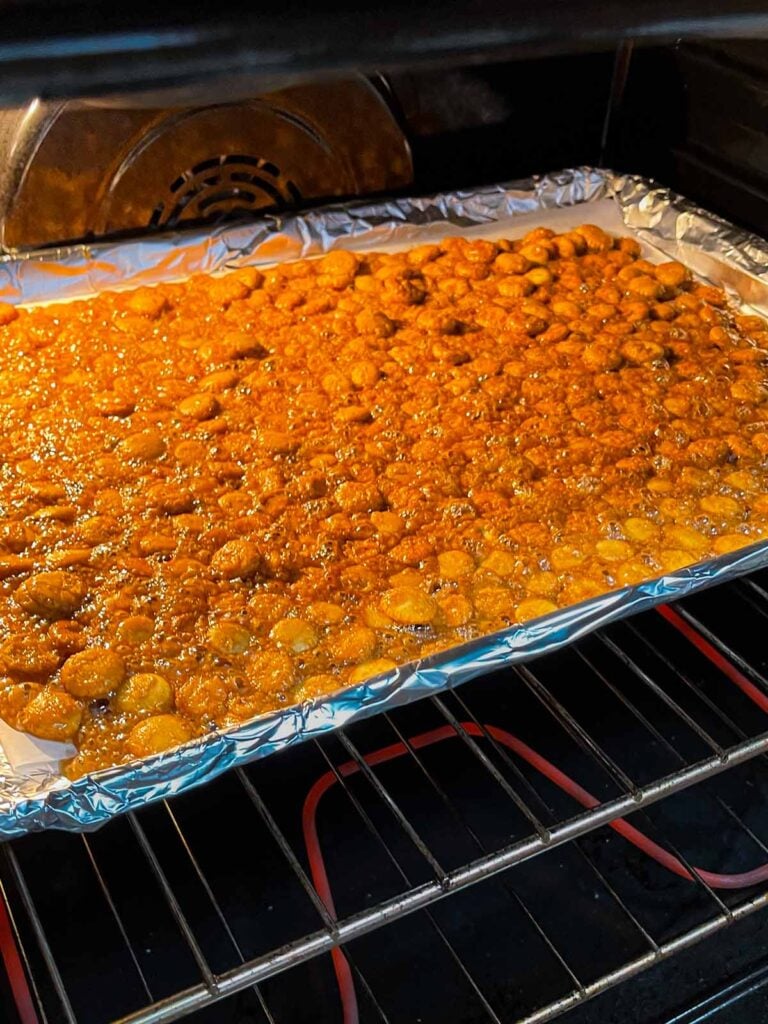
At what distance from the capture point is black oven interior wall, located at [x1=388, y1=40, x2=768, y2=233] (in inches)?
80.2

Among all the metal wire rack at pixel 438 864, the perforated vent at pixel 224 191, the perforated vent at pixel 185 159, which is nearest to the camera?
the metal wire rack at pixel 438 864

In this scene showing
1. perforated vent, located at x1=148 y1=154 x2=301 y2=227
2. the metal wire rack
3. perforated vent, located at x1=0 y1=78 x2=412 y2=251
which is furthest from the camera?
perforated vent, located at x1=148 y1=154 x2=301 y2=227

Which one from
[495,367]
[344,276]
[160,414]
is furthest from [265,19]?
[344,276]

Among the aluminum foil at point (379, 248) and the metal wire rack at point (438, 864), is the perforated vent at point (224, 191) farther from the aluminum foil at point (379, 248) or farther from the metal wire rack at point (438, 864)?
the metal wire rack at point (438, 864)

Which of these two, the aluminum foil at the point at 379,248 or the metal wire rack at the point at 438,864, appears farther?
the metal wire rack at the point at 438,864

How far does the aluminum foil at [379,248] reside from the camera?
1181 millimetres

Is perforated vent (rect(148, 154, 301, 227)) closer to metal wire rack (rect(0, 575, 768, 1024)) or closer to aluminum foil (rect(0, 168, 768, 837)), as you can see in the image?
aluminum foil (rect(0, 168, 768, 837))

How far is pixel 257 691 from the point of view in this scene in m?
1.37

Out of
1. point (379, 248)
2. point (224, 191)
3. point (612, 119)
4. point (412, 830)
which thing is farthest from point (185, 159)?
point (412, 830)

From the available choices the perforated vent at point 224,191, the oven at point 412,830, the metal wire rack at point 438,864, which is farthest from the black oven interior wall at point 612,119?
the metal wire rack at point 438,864

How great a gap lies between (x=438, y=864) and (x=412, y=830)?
5 centimetres

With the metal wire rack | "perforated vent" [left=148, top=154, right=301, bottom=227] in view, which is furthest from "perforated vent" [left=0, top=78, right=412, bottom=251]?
the metal wire rack

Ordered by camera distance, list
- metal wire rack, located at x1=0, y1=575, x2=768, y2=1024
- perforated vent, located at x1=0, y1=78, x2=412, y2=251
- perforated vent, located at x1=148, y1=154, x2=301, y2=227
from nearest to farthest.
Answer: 1. metal wire rack, located at x1=0, y1=575, x2=768, y2=1024
2. perforated vent, located at x1=0, y1=78, x2=412, y2=251
3. perforated vent, located at x1=148, y1=154, x2=301, y2=227

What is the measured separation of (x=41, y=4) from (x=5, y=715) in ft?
3.24
